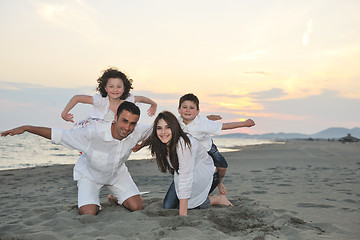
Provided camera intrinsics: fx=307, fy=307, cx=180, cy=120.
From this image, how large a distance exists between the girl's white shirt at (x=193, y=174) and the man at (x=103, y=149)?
0.72 metres

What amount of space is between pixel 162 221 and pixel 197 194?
0.91m

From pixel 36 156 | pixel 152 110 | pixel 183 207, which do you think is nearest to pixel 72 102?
pixel 152 110

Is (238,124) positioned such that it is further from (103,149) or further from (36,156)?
(36,156)

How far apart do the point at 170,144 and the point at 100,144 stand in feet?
3.22

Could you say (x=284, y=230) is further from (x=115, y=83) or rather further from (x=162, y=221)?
(x=115, y=83)

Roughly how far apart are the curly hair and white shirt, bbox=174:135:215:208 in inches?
60.2

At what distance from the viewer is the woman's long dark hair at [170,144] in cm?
385

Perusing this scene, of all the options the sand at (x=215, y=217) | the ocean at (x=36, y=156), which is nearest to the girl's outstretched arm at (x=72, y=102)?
the sand at (x=215, y=217)

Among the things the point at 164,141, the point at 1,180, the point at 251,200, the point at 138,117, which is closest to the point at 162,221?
the point at 164,141

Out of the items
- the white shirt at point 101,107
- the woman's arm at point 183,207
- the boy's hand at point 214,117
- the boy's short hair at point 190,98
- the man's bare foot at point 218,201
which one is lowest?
the man's bare foot at point 218,201

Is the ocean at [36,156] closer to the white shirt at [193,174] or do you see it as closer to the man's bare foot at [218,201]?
the man's bare foot at [218,201]

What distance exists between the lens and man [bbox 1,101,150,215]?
3.87m

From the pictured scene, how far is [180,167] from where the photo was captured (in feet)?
12.9

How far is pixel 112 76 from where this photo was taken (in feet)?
15.9
